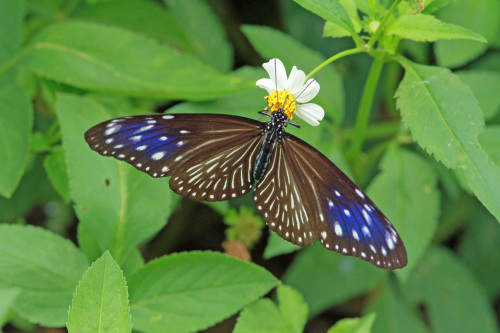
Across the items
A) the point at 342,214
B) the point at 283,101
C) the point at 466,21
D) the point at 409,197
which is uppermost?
the point at 466,21

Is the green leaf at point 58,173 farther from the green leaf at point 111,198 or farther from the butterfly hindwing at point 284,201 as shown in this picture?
the butterfly hindwing at point 284,201

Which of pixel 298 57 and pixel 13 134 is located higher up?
pixel 298 57

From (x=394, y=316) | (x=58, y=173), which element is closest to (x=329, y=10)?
(x=58, y=173)

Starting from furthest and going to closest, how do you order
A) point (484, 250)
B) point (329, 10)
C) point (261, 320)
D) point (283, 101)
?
point (484, 250)
point (261, 320)
point (283, 101)
point (329, 10)

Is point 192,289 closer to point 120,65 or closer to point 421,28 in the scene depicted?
point 120,65

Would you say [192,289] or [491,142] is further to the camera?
[491,142]

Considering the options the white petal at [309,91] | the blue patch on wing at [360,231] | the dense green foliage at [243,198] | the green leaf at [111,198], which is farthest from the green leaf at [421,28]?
the green leaf at [111,198]
